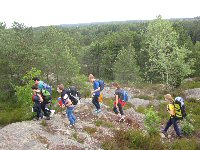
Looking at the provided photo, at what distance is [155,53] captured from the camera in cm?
3469

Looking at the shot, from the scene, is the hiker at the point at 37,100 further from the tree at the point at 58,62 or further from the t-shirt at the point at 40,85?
the tree at the point at 58,62

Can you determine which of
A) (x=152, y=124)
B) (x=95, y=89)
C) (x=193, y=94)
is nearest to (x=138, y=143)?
(x=152, y=124)

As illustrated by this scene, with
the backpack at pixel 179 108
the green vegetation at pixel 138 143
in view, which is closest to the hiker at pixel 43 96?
the green vegetation at pixel 138 143

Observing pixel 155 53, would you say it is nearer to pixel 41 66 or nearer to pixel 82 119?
pixel 41 66

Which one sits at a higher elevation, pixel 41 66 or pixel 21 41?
pixel 21 41

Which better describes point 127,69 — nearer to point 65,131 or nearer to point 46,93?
point 46,93

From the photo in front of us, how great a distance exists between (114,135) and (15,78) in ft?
69.3

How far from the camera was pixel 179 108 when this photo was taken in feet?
47.9

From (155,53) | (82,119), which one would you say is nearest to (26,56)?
(155,53)

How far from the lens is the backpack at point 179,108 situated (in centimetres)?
1447

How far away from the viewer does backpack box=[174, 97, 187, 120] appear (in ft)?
47.5

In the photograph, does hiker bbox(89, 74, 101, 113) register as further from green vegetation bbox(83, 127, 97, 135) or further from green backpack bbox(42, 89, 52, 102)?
green backpack bbox(42, 89, 52, 102)

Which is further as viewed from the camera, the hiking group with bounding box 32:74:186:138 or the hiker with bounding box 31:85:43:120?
the hiker with bounding box 31:85:43:120

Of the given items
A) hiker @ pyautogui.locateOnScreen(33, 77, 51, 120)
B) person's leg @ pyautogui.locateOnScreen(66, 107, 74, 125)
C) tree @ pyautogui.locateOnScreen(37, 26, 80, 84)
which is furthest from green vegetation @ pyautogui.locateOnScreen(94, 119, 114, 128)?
tree @ pyautogui.locateOnScreen(37, 26, 80, 84)
